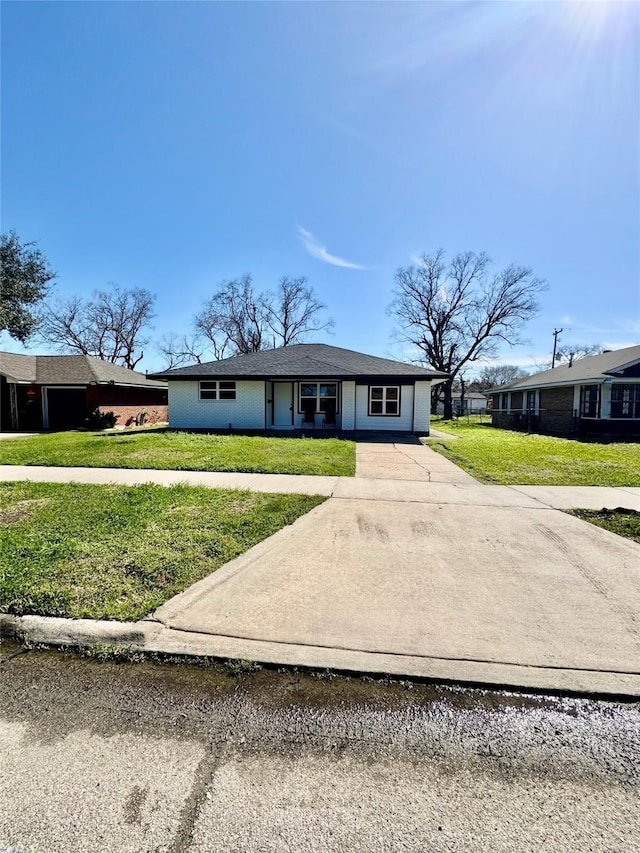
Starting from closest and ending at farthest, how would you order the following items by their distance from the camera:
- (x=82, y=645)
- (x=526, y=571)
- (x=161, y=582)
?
(x=82, y=645)
(x=161, y=582)
(x=526, y=571)

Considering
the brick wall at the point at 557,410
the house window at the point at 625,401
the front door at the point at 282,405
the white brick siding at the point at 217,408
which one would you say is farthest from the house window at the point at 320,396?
the house window at the point at 625,401

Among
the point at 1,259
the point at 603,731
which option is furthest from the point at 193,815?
the point at 1,259

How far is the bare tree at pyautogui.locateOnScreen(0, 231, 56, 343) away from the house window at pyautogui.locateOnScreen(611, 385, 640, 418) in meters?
26.3

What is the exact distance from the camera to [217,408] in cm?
1786

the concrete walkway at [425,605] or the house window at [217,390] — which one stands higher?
the house window at [217,390]

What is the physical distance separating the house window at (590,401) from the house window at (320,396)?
12.0 meters

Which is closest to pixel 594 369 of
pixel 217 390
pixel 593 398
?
pixel 593 398

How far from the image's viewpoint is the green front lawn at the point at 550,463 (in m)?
8.29

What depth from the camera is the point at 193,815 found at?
164 centimetres

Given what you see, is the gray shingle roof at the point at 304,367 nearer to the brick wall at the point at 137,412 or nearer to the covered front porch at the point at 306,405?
the covered front porch at the point at 306,405

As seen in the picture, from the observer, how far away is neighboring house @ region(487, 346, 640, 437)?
1812cm

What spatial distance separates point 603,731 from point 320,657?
1.59 meters

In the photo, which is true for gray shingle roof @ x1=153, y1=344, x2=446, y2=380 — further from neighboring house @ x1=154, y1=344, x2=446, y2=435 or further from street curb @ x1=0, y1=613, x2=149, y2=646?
street curb @ x1=0, y1=613, x2=149, y2=646

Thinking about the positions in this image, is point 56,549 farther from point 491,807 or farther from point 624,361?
point 624,361
